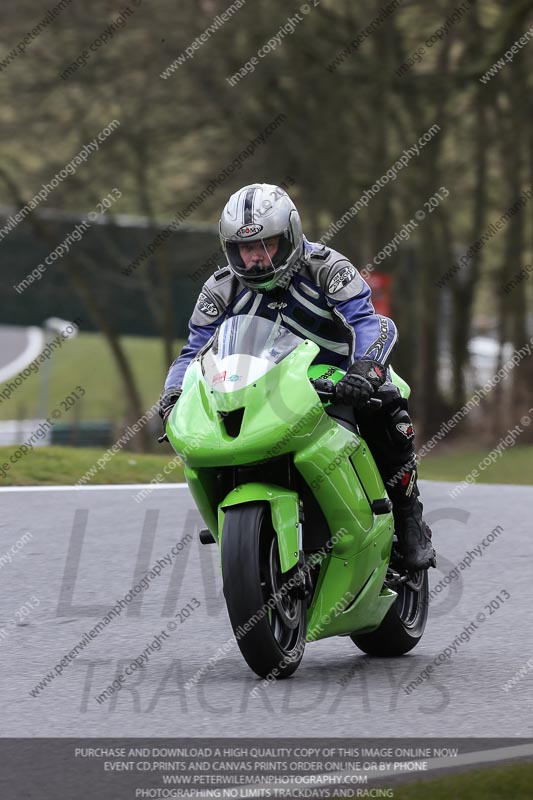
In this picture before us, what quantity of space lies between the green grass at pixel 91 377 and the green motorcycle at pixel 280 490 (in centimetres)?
3148

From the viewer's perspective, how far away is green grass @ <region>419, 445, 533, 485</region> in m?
17.9

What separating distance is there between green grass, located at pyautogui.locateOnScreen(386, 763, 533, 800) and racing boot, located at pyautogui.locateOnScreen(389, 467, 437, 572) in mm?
2182

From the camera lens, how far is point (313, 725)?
17.9 ft

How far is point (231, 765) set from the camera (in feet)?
16.0

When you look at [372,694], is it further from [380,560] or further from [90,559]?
[90,559]

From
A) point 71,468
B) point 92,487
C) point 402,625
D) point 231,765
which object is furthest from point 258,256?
point 71,468

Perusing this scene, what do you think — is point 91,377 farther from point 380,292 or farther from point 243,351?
point 243,351

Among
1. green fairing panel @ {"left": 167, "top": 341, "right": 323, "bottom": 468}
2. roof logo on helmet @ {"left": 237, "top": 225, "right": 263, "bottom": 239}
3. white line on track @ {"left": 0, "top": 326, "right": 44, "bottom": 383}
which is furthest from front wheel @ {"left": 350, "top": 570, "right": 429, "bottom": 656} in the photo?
white line on track @ {"left": 0, "top": 326, "right": 44, "bottom": 383}

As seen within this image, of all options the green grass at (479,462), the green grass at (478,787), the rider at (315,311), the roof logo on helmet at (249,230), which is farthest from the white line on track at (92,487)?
the green grass at (478,787)

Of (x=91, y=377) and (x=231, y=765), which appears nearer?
(x=231, y=765)

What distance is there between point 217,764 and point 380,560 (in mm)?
1811

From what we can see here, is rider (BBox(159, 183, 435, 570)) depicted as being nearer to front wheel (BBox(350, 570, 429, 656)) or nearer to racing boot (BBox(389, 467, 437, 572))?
racing boot (BBox(389, 467, 437, 572))

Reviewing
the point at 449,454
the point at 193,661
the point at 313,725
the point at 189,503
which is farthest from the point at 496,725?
the point at 449,454

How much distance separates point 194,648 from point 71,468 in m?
6.24
